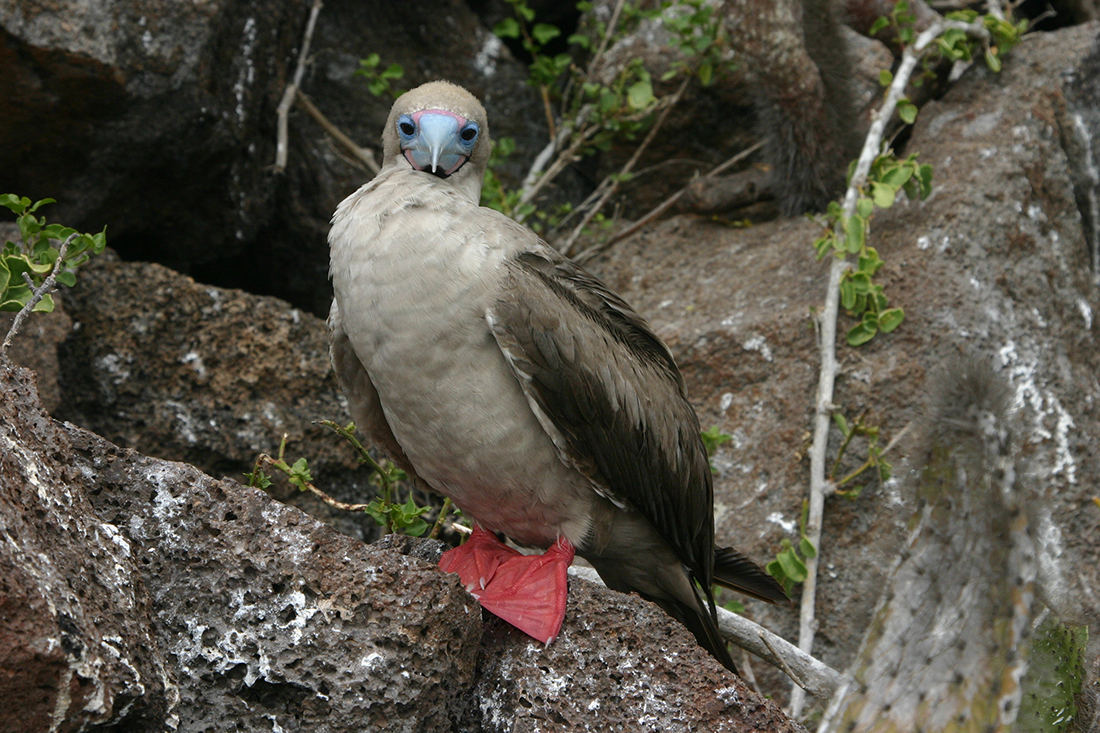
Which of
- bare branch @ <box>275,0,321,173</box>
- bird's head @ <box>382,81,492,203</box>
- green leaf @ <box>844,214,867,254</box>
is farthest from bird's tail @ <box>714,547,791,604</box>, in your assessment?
bare branch @ <box>275,0,321,173</box>

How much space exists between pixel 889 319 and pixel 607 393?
207 cm

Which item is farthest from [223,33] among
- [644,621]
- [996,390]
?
[996,390]

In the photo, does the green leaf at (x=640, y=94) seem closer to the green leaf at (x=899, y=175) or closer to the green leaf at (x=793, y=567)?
the green leaf at (x=899, y=175)

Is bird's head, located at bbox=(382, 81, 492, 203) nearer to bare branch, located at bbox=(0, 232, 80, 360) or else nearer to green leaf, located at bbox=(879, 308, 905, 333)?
bare branch, located at bbox=(0, 232, 80, 360)

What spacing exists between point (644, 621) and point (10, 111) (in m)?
3.47

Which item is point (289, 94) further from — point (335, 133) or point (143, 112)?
point (143, 112)

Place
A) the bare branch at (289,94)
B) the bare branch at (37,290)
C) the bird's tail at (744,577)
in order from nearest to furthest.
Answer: the bare branch at (37,290), the bird's tail at (744,577), the bare branch at (289,94)

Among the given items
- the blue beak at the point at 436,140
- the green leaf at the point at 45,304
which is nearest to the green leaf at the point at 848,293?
the blue beak at the point at 436,140

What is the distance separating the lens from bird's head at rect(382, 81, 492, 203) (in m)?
3.33

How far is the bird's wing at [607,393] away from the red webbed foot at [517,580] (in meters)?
0.33

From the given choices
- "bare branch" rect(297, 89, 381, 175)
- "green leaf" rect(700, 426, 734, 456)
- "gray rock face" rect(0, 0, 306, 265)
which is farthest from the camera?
"bare branch" rect(297, 89, 381, 175)

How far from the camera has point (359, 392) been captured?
3459 millimetres

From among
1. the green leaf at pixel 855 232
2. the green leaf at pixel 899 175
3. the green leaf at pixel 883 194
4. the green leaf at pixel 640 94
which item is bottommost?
the green leaf at pixel 855 232

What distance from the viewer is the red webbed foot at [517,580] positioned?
Result: 2758 mm
